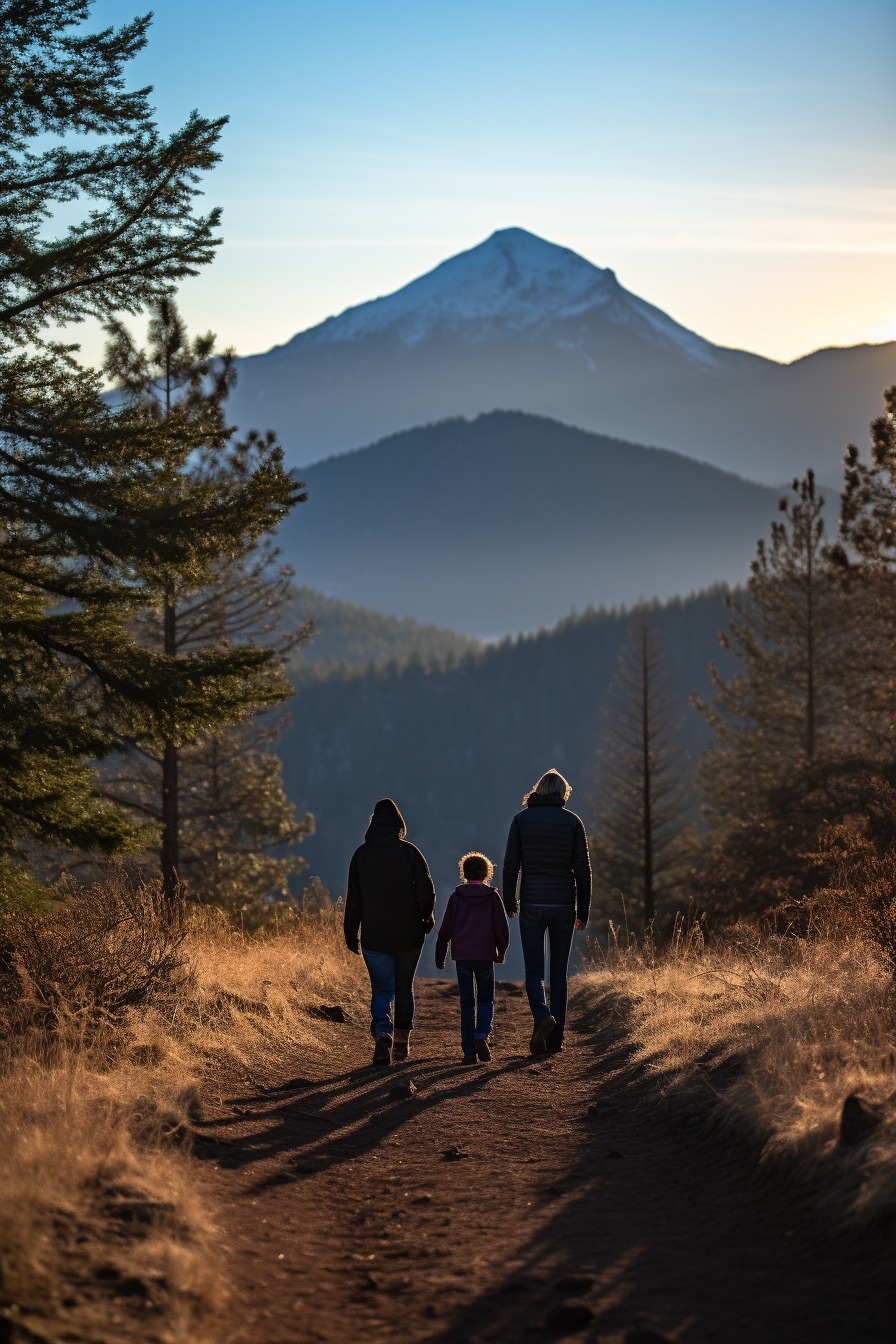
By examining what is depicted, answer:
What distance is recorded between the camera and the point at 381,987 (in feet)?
24.8

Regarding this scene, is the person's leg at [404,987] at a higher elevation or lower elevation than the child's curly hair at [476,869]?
lower

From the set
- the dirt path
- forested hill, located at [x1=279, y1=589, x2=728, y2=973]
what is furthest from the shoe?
forested hill, located at [x1=279, y1=589, x2=728, y2=973]

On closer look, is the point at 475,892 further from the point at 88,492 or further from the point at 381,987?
the point at 88,492

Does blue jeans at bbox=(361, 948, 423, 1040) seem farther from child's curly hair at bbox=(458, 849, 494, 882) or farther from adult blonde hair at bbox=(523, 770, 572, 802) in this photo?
adult blonde hair at bbox=(523, 770, 572, 802)

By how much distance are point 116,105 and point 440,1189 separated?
808cm

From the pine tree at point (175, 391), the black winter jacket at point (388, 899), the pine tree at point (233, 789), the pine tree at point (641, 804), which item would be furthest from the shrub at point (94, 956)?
the pine tree at point (641, 804)

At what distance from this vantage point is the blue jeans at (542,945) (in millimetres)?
7750

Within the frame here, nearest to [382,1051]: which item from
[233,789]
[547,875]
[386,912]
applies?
[386,912]

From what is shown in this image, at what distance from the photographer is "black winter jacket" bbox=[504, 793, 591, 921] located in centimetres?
Result: 784

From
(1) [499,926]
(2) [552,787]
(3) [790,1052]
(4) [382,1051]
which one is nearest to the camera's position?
(3) [790,1052]

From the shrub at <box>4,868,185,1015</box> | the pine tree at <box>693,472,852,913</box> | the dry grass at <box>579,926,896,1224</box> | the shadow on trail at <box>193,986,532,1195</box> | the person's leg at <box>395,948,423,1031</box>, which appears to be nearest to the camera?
the dry grass at <box>579,926,896,1224</box>

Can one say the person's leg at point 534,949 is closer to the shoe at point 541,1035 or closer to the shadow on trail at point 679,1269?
the shoe at point 541,1035

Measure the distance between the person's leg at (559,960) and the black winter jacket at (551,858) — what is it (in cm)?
9

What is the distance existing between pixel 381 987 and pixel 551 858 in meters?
1.51
